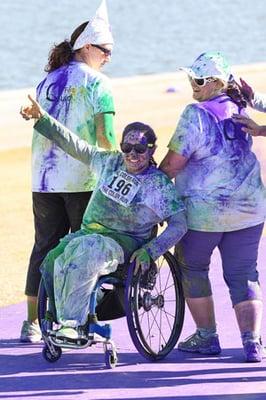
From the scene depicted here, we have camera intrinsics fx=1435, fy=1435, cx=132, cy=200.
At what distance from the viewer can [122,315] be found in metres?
6.94

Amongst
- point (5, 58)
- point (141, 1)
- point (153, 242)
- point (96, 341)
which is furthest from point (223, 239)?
point (141, 1)

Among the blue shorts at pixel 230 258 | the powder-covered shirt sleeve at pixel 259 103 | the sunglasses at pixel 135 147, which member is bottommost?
the blue shorts at pixel 230 258

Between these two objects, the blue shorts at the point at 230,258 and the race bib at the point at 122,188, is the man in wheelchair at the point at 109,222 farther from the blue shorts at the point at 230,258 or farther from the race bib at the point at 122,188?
the blue shorts at the point at 230,258

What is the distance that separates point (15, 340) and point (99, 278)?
98 centimetres

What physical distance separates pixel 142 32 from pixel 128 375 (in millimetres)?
30297

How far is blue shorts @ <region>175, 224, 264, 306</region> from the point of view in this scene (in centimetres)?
695

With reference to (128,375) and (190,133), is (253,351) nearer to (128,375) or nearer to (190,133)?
(128,375)

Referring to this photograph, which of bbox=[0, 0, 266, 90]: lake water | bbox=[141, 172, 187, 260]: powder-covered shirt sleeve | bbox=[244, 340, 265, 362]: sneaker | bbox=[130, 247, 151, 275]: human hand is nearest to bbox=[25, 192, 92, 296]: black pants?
bbox=[141, 172, 187, 260]: powder-covered shirt sleeve

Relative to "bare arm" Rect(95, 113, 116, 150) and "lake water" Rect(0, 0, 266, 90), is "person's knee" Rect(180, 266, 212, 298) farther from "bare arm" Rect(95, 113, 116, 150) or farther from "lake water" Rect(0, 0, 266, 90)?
"lake water" Rect(0, 0, 266, 90)

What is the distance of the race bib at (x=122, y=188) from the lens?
→ 6820 mm

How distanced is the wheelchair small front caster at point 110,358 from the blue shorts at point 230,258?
22.0 inches

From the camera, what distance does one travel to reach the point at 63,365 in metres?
6.91

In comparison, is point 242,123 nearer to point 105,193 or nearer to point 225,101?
point 225,101

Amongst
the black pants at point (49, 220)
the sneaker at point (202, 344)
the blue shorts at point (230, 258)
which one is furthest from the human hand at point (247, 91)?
the sneaker at point (202, 344)
